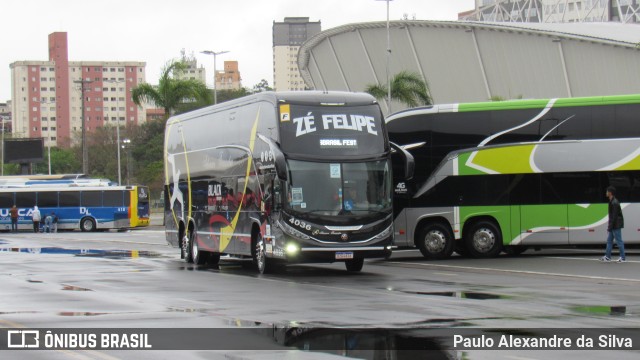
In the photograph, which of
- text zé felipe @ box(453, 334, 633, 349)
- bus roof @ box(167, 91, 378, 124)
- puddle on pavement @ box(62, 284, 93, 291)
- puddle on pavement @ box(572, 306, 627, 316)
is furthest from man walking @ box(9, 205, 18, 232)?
text zé felipe @ box(453, 334, 633, 349)

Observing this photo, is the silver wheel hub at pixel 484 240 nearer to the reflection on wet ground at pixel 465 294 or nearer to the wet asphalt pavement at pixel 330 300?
the wet asphalt pavement at pixel 330 300

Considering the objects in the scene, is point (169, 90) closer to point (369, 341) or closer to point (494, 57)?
point (494, 57)

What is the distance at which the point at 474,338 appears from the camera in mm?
10703

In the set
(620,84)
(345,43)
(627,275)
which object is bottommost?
(627,275)

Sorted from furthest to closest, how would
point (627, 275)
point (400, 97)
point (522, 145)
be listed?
point (400, 97), point (522, 145), point (627, 275)

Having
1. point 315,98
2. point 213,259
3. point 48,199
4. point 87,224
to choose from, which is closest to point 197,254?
point 213,259

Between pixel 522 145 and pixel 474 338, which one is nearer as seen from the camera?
pixel 474 338

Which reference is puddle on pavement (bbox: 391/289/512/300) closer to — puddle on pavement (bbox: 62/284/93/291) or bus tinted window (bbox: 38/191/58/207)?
puddle on pavement (bbox: 62/284/93/291)

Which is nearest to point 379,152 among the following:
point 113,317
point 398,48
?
point 113,317

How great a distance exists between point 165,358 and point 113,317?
3.61m

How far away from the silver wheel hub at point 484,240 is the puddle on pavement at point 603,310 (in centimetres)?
1217

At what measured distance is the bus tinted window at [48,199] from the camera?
63.8 m

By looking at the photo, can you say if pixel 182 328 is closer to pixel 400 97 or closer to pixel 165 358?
pixel 165 358

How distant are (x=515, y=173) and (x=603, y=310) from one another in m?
12.8
